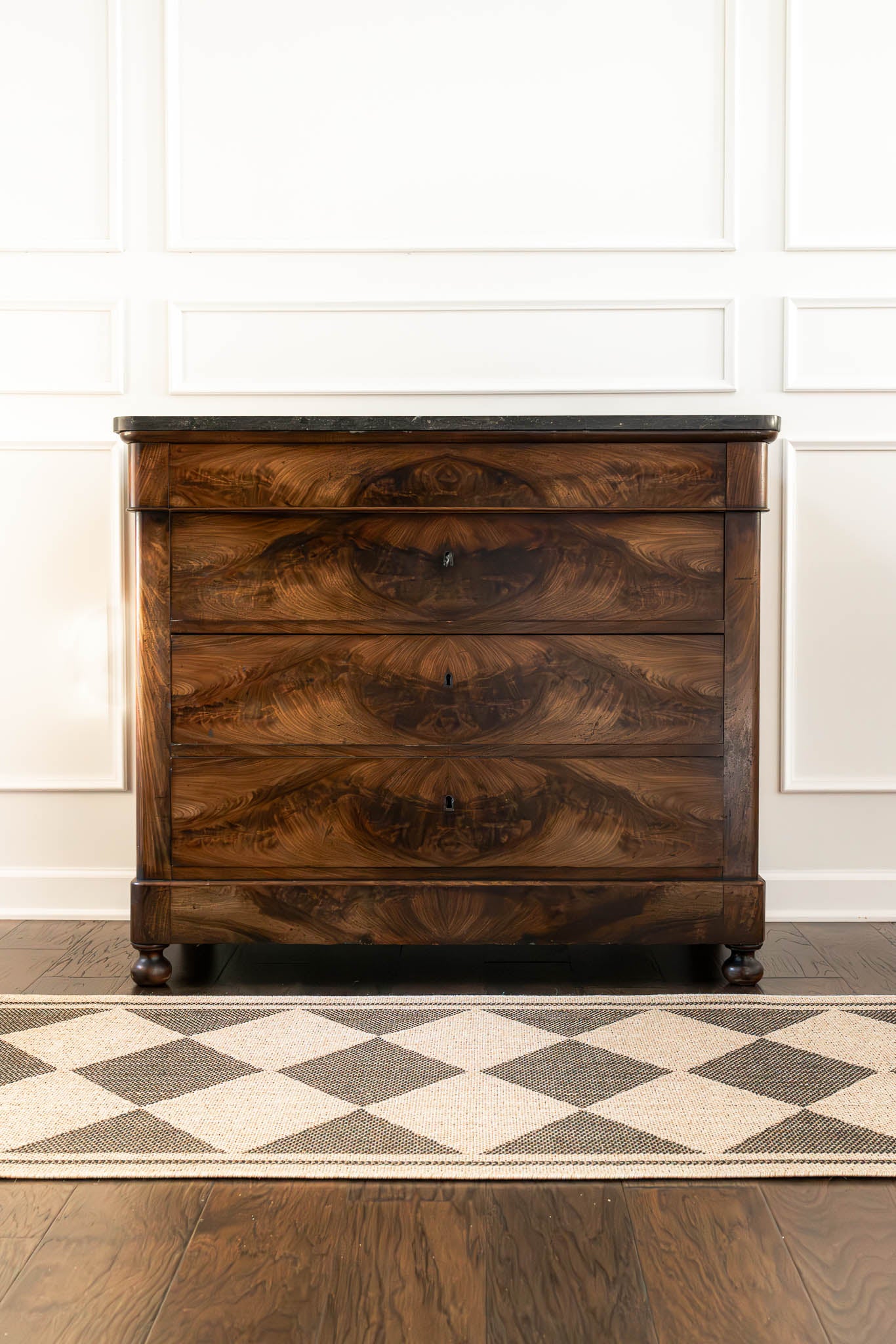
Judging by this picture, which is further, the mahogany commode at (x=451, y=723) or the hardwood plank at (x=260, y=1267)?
the mahogany commode at (x=451, y=723)

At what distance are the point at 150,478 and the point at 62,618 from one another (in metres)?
0.61

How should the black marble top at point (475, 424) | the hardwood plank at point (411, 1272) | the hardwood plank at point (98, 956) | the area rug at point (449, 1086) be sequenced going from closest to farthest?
the hardwood plank at point (411, 1272), the area rug at point (449, 1086), the black marble top at point (475, 424), the hardwood plank at point (98, 956)

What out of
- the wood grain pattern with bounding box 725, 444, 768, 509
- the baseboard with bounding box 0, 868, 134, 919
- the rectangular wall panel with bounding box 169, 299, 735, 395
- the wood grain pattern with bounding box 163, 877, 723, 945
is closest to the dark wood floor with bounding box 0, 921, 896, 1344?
the wood grain pattern with bounding box 163, 877, 723, 945

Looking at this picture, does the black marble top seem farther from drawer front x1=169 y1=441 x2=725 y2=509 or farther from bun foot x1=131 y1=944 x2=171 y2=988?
bun foot x1=131 y1=944 x2=171 y2=988

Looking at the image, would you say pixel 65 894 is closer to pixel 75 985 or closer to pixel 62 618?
pixel 75 985

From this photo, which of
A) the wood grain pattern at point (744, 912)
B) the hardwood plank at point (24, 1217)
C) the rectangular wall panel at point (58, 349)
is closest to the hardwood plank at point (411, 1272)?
the hardwood plank at point (24, 1217)

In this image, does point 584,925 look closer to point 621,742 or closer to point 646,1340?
point 621,742

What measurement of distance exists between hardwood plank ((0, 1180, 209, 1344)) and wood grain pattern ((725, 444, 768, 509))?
47.8 inches

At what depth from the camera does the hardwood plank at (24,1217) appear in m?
1.02

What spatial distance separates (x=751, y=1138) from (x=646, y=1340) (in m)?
0.37

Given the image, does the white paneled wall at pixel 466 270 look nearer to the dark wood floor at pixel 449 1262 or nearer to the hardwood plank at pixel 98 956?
the hardwood plank at pixel 98 956

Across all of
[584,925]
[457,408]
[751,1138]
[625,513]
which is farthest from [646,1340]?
[457,408]

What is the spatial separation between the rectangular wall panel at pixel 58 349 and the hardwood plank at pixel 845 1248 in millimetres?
1850

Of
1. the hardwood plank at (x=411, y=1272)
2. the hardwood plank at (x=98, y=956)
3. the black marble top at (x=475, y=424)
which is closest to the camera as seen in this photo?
the hardwood plank at (x=411, y=1272)
